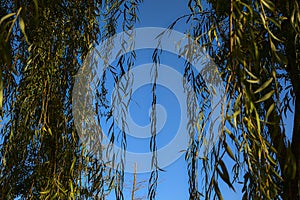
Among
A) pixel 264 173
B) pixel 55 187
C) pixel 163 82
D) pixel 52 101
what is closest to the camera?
pixel 264 173

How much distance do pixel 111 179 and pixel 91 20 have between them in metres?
0.76

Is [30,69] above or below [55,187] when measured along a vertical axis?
above

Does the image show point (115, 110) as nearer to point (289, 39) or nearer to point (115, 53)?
point (115, 53)

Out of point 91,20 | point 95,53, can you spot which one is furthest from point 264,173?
point 91,20

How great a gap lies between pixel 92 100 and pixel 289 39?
0.89m

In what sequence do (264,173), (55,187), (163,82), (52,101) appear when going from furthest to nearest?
1. (163,82)
2. (52,101)
3. (55,187)
4. (264,173)

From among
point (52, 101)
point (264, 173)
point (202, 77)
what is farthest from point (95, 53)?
point (264, 173)

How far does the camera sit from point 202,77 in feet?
6.91

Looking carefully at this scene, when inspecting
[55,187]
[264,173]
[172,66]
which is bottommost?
[264,173]

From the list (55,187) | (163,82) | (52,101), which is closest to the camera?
(55,187)

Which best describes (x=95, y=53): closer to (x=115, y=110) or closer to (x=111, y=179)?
(x=115, y=110)

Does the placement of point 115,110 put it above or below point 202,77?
below

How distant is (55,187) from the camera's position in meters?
1.89

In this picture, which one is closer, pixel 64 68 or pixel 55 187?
pixel 55 187
